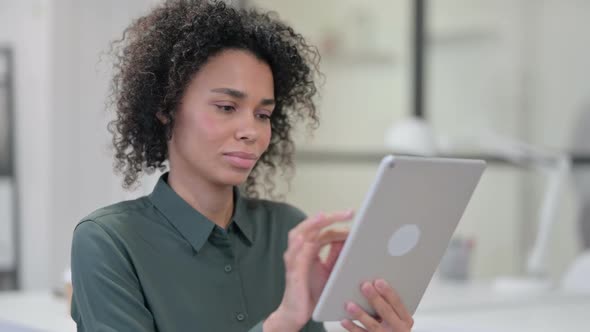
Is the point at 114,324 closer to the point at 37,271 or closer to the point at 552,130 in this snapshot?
the point at 37,271

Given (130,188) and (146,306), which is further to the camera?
(130,188)

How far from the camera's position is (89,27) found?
2.65m

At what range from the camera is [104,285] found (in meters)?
1.14

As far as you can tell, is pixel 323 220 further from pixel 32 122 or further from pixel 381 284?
pixel 32 122

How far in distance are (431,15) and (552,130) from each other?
2.02 feet

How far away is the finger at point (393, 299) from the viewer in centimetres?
106

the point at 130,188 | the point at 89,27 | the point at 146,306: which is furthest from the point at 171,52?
the point at 89,27

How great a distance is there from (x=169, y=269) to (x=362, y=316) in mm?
290

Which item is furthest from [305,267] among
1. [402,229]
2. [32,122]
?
[32,122]

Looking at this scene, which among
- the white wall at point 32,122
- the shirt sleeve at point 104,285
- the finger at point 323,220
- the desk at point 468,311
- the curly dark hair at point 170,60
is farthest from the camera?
the white wall at point 32,122

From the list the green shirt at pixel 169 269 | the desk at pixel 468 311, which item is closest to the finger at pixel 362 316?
the green shirt at pixel 169 269

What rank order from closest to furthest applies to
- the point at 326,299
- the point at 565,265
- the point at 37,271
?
the point at 326,299, the point at 37,271, the point at 565,265

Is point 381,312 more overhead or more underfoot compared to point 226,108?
more underfoot

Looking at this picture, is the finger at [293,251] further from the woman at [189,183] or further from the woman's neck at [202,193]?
the woman's neck at [202,193]
